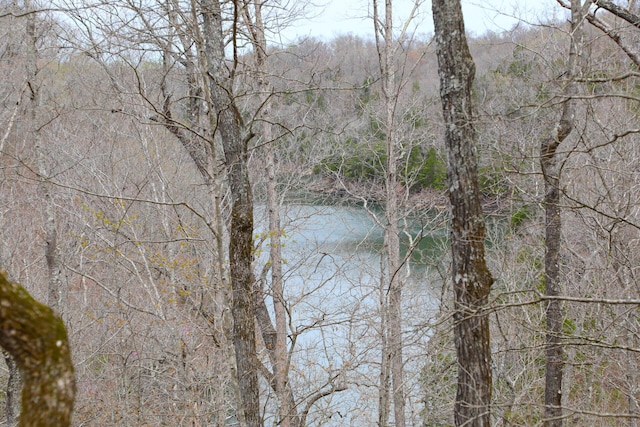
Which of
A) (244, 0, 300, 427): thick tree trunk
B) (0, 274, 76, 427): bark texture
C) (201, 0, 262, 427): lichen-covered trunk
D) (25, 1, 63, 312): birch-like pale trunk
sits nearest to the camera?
(0, 274, 76, 427): bark texture

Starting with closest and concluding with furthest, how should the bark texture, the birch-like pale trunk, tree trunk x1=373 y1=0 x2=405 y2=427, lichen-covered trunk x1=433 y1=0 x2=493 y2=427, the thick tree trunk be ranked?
1. the bark texture
2. lichen-covered trunk x1=433 y1=0 x2=493 y2=427
3. the birch-like pale trunk
4. the thick tree trunk
5. tree trunk x1=373 y1=0 x2=405 y2=427

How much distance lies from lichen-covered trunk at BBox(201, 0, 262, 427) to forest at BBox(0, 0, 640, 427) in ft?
0.07

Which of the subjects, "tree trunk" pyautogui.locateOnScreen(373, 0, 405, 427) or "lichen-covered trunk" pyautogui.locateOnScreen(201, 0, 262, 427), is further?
"tree trunk" pyautogui.locateOnScreen(373, 0, 405, 427)

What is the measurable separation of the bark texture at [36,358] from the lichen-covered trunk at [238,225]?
3.52m

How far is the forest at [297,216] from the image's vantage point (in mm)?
4496

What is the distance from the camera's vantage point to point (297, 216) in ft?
35.8

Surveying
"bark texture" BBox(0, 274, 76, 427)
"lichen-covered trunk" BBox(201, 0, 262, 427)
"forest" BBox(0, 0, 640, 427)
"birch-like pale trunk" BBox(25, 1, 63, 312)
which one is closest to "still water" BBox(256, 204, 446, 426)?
"forest" BBox(0, 0, 640, 427)

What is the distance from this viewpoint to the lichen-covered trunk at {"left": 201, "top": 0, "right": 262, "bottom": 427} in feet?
16.4

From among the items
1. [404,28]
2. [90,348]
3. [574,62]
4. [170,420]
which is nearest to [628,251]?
[574,62]

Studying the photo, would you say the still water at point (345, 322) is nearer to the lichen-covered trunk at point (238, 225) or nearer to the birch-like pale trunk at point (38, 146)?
the lichen-covered trunk at point (238, 225)

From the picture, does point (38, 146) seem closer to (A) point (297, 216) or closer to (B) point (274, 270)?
(B) point (274, 270)

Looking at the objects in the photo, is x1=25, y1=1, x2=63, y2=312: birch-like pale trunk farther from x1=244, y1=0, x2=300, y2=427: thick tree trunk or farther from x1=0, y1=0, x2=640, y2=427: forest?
x1=244, y1=0, x2=300, y2=427: thick tree trunk

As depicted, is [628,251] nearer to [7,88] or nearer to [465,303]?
[465,303]

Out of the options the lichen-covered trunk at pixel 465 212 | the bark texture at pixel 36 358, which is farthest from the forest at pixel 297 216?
the bark texture at pixel 36 358
